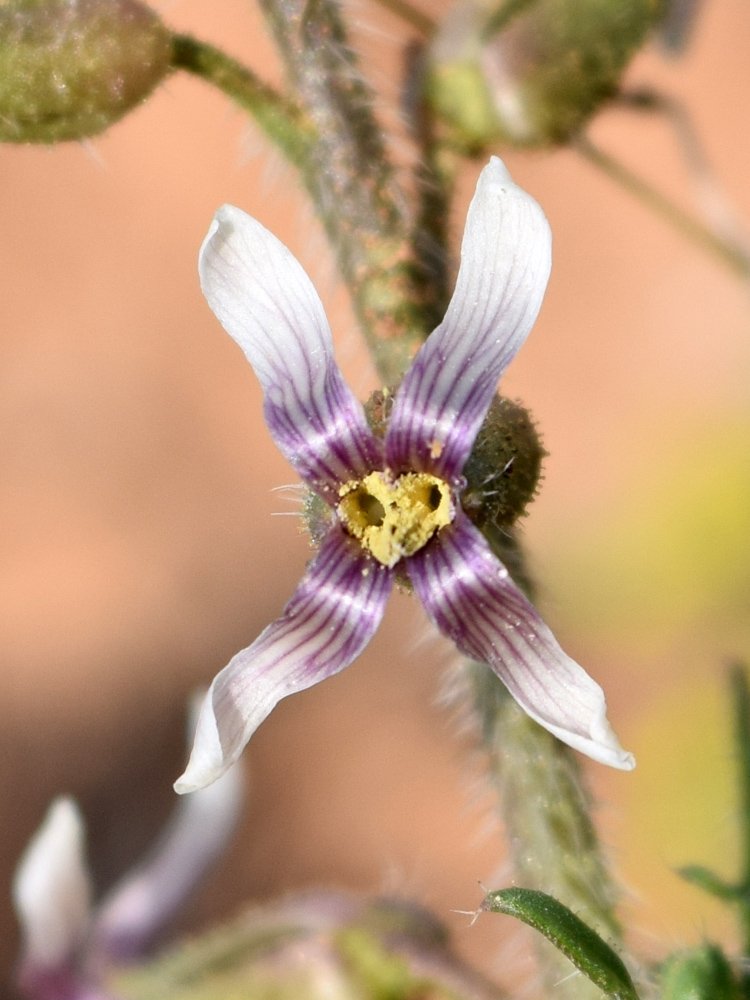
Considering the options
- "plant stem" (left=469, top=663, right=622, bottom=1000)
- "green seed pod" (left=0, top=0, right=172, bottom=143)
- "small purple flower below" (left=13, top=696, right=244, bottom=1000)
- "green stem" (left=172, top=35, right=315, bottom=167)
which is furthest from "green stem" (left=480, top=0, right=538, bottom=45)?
"small purple flower below" (left=13, top=696, right=244, bottom=1000)

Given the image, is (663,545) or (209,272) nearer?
(209,272)

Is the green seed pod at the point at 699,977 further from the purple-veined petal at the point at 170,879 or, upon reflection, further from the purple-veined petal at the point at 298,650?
the purple-veined petal at the point at 170,879

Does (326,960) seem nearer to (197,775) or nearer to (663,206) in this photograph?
(197,775)

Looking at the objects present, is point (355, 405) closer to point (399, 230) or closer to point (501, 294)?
point (501, 294)

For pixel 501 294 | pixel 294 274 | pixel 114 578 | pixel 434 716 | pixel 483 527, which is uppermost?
pixel 114 578

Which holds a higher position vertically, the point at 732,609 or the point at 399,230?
the point at 399,230

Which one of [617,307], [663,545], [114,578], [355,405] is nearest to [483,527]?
[355,405]
